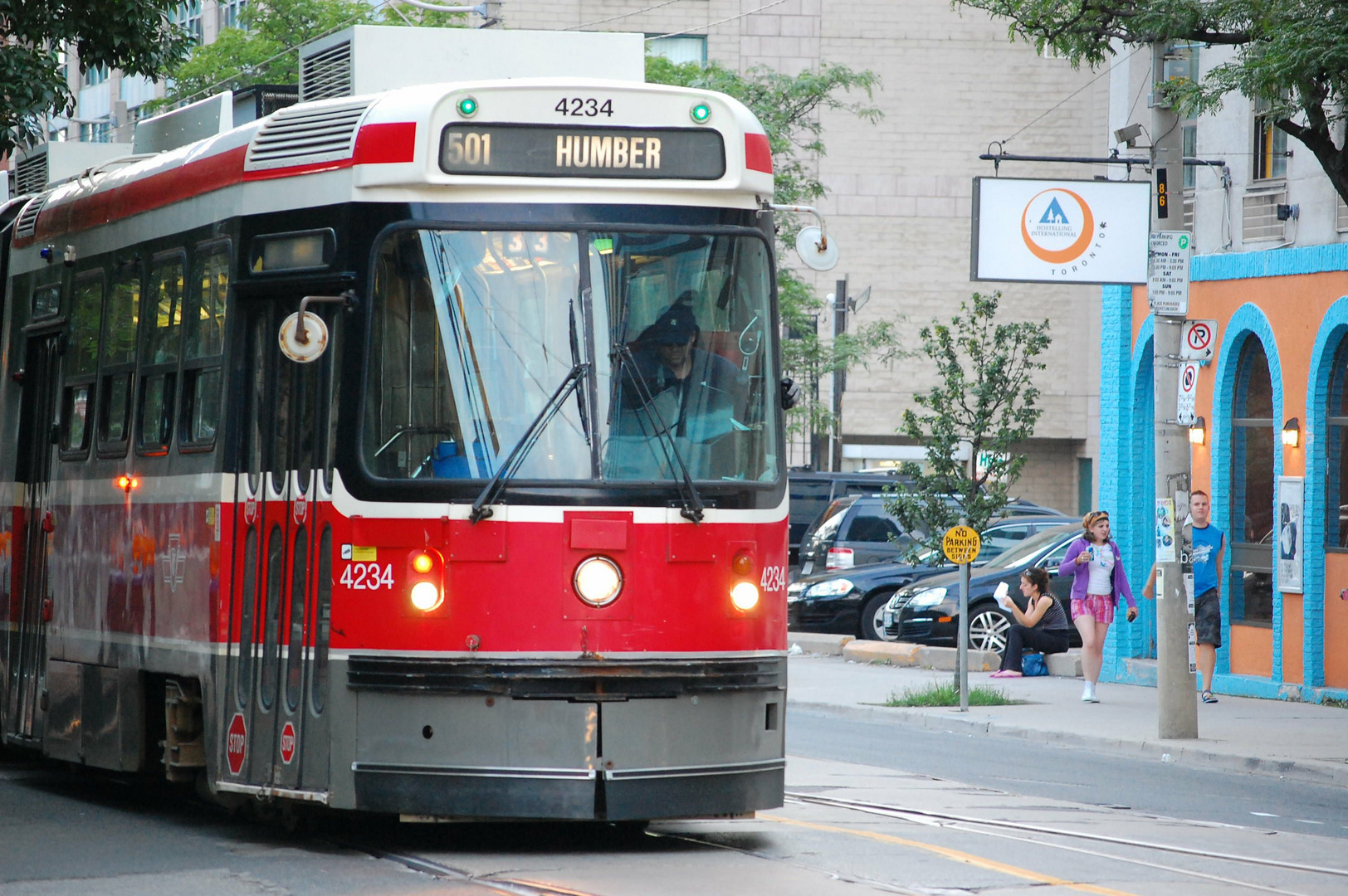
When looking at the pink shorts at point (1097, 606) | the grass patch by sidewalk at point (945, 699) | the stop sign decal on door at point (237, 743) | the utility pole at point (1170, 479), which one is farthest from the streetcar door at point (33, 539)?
the pink shorts at point (1097, 606)

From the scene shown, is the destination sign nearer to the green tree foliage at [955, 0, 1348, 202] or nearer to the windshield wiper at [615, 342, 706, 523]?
the windshield wiper at [615, 342, 706, 523]

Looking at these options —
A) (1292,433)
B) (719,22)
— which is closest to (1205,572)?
(1292,433)

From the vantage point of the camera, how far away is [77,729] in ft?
36.8

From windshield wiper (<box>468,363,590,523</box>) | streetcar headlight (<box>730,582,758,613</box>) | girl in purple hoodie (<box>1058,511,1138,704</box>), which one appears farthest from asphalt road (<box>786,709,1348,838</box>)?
windshield wiper (<box>468,363,590,523</box>)

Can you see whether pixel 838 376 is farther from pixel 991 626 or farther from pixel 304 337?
pixel 304 337

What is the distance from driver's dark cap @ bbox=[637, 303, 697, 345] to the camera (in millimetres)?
8969

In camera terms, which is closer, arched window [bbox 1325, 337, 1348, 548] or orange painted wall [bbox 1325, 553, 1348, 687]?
orange painted wall [bbox 1325, 553, 1348, 687]

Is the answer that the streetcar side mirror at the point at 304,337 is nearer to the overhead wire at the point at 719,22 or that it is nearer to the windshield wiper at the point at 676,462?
the windshield wiper at the point at 676,462

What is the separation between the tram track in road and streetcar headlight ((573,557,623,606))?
2022 mm

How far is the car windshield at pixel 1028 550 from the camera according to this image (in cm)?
2508

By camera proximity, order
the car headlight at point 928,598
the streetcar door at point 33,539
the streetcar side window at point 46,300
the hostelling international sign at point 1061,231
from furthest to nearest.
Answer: the car headlight at point 928,598, the hostelling international sign at point 1061,231, the streetcar side window at point 46,300, the streetcar door at point 33,539

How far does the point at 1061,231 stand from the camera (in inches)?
762

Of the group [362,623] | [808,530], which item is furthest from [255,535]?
[808,530]

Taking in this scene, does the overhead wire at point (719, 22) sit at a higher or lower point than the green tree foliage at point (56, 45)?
higher
